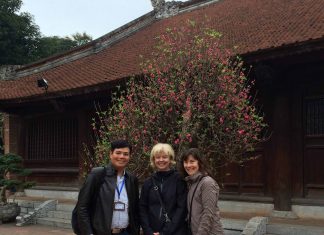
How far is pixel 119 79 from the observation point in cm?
942

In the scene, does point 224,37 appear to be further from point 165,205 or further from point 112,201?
point 112,201

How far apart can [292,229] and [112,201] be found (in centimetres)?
419

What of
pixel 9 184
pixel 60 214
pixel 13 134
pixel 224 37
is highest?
pixel 224 37

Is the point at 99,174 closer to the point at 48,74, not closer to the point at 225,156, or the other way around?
the point at 225,156

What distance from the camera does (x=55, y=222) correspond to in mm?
10484

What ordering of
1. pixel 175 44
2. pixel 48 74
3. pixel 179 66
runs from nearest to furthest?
pixel 179 66
pixel 175 44
pixel 48 74

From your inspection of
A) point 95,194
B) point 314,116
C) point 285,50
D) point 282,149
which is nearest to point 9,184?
point 282,149

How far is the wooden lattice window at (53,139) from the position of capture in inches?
499

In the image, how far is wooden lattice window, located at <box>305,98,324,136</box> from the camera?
8258 millimetres

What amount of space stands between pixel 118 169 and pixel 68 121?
29.5ft

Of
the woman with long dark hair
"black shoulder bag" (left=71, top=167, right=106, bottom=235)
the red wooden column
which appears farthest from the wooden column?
the woman with long dark hair

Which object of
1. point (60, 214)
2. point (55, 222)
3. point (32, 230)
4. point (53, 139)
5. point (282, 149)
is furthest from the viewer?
point (53, 139)

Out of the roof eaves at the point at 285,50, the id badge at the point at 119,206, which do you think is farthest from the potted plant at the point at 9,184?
the id badge at the point at 119,206

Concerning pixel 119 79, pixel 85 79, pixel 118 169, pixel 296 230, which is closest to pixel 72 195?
pixel 85 79
